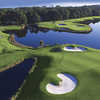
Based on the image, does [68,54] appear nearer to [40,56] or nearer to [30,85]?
[40,56]

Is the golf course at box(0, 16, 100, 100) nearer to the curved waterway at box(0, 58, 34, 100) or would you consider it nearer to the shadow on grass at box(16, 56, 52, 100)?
the shadow on grass at box(16, 56, 52, 100)

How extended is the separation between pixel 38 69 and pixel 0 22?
11271 centimetres

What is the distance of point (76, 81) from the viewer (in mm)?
30922

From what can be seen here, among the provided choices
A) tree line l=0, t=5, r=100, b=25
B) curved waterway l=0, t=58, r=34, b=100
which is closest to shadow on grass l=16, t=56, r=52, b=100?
curved waterway l=0, t=58, r=34, b=100

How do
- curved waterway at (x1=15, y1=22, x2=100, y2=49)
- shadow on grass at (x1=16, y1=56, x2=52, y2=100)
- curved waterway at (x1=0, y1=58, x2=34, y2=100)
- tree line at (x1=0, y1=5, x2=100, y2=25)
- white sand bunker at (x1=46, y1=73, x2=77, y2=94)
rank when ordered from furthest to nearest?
1. tree line at (x1=0, y1=5, x2=100, y2=25)
2. curved waterway at (x1=15, y1=22, x2=100, y2=49)
3. curved waterway at (x1=0, y1=58, x2=34, y2=100)
4. white sand bunker at (x1=46, y1=73, x2=77, y2=94)
5. shadow on grass at (x1=16, y1=56, x2=52, y2=100)

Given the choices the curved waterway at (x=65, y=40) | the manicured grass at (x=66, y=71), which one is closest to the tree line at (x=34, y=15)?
the curved waterway at (x=65, y=40)

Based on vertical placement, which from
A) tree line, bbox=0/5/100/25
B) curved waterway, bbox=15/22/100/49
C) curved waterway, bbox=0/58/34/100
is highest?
tree line, bbox=0/5/100/25

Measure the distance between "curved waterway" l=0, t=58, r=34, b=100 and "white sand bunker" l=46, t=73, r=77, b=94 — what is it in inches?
310

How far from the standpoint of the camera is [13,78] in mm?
36469

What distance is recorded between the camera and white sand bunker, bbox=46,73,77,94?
91.9ft

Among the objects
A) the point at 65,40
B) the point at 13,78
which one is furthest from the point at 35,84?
the point at 65,40

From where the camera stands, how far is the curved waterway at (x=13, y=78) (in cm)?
3065

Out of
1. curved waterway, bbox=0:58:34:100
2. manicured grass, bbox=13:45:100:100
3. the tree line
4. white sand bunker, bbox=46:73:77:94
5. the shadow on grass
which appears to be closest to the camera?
manicured grass, bbox=13:45:100:100

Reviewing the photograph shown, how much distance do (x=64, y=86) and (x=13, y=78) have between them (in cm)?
1402
